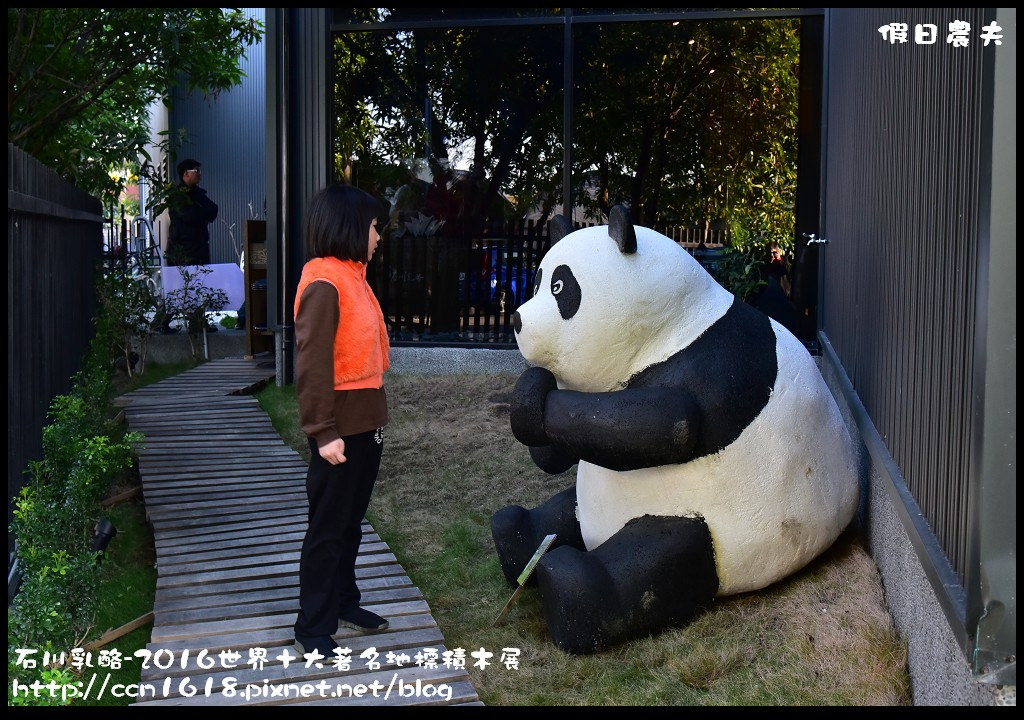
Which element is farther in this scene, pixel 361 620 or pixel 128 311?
pixel 128 311

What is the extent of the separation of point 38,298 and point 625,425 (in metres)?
3.41

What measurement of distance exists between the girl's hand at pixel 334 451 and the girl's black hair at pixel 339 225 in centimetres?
67

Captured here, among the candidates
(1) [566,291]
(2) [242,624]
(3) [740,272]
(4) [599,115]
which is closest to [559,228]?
(1) [566,291]

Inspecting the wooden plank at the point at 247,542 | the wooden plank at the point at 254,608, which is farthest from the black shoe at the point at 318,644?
the wooden plank at the point at 247,542

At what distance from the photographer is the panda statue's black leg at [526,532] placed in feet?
14.1

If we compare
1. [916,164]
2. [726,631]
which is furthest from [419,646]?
[916,164]

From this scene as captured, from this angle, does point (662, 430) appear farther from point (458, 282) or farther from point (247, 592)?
point (458, 282)

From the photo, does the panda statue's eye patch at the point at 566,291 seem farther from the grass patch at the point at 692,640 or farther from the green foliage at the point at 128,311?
the green foliage at the point at 128,311

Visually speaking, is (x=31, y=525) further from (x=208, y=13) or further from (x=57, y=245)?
(x=208, y=13)

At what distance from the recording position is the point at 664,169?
26.5 feet

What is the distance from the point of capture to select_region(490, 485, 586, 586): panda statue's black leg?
14.1ft

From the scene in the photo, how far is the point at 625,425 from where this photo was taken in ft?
11.4

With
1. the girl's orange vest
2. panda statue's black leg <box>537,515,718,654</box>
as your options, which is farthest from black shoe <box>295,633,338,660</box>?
the girl's orange vest

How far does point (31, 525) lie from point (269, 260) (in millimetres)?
4865
